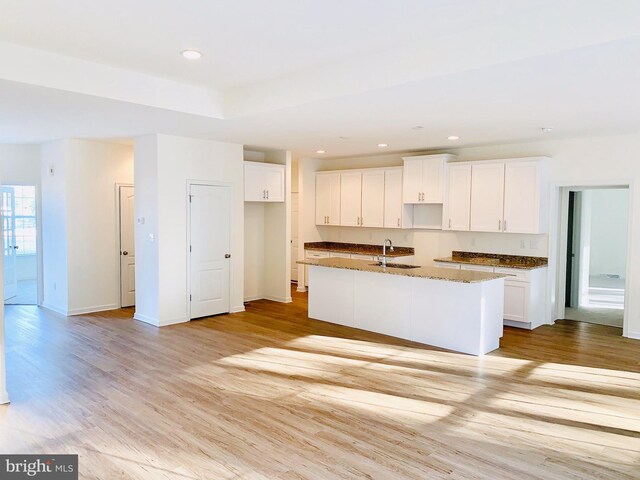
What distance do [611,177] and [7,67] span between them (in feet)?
21.8

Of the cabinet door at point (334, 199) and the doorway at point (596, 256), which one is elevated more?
the cabinet door at point (334, 199)

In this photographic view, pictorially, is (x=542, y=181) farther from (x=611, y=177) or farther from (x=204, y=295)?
(x=204, y=295)

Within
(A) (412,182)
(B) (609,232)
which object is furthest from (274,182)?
(B) (609,232)

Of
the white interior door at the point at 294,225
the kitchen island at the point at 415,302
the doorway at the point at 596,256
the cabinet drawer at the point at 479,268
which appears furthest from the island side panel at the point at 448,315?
the white interior door at the point at 294,225

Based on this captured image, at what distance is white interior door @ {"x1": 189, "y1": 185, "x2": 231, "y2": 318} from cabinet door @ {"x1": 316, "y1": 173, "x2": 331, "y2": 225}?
2.45 m

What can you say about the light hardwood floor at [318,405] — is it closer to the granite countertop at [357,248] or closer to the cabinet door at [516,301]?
the cabinet door at [516,301]

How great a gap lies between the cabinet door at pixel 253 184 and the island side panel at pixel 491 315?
3.90 m

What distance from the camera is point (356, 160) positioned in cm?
916

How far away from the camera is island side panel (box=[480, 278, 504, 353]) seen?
536 cm

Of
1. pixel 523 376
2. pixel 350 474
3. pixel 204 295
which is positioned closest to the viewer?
pixel 350 474

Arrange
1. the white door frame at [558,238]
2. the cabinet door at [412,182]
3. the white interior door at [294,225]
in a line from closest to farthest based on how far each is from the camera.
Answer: the white door frame at [558,238]
the cabinet door at [412,182]
the white interior door at [294,225]

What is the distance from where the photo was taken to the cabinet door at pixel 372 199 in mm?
8445

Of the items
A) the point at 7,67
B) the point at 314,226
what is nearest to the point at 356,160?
the point at 314,226

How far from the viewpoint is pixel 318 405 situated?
3949 mm
